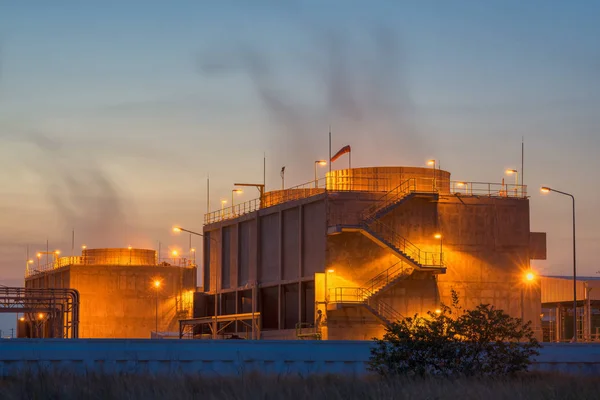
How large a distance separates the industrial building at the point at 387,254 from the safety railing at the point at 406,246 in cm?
7

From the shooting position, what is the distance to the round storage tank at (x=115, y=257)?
120688 millimetres

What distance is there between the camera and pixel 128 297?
11100cm

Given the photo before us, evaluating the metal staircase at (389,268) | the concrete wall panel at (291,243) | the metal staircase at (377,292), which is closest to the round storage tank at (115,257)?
the concrete wall panel at (291,243)

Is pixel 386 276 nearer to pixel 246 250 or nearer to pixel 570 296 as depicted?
pixel 246 250

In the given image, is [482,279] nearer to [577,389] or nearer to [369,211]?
[369,211]

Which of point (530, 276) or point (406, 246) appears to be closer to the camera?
point (530, 276)

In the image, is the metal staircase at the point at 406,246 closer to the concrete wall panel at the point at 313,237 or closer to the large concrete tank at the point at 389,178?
the concrete wall panel at the point at 313,237

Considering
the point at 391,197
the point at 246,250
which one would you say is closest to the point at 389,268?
the point at 391,197

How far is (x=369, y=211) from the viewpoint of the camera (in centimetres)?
7588

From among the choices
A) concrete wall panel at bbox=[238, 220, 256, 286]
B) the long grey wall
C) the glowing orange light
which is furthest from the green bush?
concrete wall panel at bbox=[238, 220, 256, 286]

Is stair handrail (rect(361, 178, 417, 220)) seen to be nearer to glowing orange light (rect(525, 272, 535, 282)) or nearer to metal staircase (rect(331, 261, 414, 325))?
metal staircase (rect(331, 261, 414, 325))

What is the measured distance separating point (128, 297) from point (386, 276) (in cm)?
4404

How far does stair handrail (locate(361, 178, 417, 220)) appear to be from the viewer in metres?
75.8

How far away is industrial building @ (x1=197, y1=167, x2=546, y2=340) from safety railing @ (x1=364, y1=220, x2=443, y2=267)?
72mm
